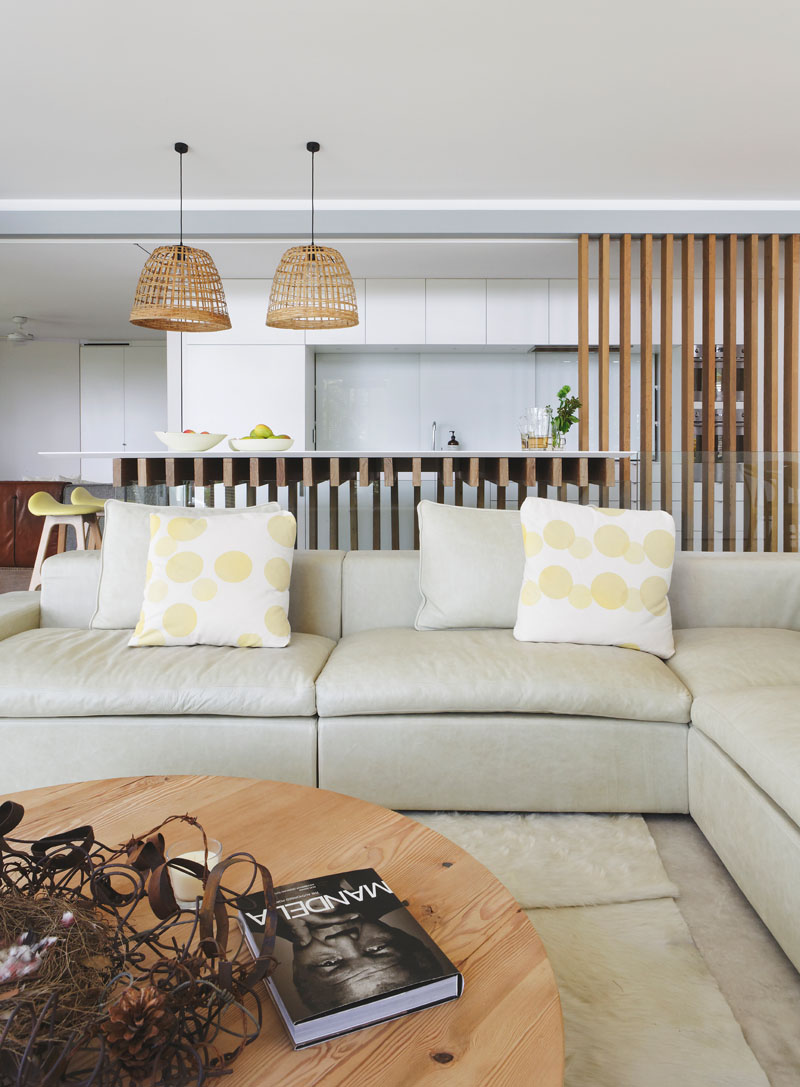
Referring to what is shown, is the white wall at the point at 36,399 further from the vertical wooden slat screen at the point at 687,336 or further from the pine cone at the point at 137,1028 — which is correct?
the pine cone at the point at 137,1028

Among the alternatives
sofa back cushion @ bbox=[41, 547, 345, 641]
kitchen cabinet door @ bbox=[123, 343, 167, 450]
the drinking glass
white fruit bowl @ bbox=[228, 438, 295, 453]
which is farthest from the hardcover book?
kitchen cabinet door @ bbox=[123, 343, 167, 450]

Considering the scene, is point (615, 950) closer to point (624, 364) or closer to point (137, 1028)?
point (137, 1028)

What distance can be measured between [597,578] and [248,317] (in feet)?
14.6

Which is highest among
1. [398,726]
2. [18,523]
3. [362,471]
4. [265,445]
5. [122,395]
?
[122,395]

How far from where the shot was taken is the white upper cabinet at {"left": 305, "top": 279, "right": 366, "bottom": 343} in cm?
601

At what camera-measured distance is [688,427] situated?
190 inches

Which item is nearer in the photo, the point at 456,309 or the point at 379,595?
the point at 379,595

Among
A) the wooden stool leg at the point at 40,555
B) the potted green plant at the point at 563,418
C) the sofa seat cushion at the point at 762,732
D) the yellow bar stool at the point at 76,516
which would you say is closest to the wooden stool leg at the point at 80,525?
the yellow bar stool at the point at 76,516

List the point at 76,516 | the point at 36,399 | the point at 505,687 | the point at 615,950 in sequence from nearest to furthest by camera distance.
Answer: the point at 615,950
the point at 505,687
the point at 76,516
the point at 36,399

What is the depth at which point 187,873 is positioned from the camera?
1072mm

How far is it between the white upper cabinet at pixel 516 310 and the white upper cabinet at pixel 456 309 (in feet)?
0.21

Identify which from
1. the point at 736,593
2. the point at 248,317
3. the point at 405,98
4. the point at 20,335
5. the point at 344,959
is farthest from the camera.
→ the point at 20,335

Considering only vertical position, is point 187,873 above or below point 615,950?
above

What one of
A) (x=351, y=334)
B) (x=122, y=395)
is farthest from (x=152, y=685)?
(x=122, y=395)
